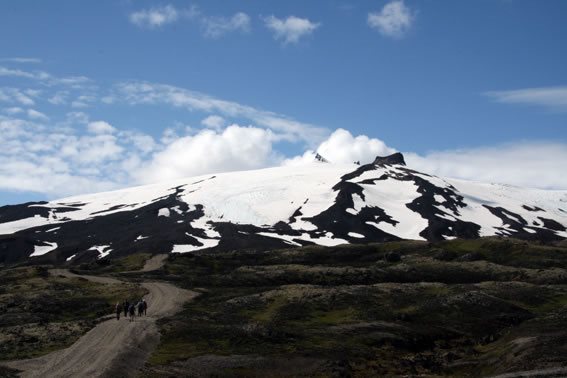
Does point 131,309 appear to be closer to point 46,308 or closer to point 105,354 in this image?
point 105,354

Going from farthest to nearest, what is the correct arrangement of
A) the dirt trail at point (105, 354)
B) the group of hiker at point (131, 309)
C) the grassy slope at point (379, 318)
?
1. the group of hiker at point (131, 309)
2. the grassy slope at point (379, 318)
3. the dirt trail at point (105, 354)

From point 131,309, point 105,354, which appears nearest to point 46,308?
point 131,309

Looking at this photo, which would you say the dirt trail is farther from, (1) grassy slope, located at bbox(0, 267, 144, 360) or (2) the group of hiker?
(1) grassy slope, located at bbox(0, 267, 144, 360)

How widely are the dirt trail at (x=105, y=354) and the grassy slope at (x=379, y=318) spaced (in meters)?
2.06

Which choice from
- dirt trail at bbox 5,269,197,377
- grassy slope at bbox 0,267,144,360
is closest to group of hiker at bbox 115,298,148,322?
dirt trail at bbox 5,269,197,377

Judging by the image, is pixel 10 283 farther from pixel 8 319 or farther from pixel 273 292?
pixel 273 292

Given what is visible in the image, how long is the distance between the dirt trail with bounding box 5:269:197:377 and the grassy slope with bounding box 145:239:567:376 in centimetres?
206

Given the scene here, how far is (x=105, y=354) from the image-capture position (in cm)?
Result: 5731

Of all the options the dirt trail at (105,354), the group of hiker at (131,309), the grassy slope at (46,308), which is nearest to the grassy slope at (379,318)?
the dirt trail at (105,354)

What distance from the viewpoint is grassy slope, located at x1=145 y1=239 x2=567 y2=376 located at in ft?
208

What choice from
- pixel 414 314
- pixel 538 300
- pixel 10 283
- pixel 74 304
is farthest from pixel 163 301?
pixel 538 300

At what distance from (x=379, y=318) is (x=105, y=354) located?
4233 cm

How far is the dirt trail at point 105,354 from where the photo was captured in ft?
170

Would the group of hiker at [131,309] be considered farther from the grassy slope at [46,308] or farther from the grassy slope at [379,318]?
the grassy slope at [379,318]
